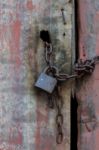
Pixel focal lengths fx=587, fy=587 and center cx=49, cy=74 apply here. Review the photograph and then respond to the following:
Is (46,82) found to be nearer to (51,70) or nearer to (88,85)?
(51,70)

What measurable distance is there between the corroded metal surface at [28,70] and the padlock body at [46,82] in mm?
45

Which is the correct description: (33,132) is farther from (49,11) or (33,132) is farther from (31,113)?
(49,11)

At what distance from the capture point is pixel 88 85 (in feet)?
7.25

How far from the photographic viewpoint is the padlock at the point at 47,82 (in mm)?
2186

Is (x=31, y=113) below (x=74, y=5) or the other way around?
below

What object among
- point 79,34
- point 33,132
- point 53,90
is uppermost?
point 79,34

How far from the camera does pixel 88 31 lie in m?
2.23

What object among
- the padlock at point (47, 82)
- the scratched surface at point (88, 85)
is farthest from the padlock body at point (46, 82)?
the scratched surface at point (88, 85)

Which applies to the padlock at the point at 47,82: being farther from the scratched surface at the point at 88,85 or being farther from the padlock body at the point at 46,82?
the scratched surface at the point at 88,85

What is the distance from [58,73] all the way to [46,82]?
0.19 feet

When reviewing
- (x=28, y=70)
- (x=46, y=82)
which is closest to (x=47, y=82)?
(x=46, y=82)

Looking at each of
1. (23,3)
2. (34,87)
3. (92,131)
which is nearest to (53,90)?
(34,87)

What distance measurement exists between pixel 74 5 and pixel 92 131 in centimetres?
48

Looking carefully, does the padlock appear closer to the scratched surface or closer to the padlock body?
the padlock body
